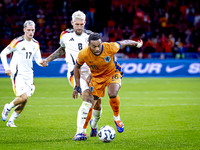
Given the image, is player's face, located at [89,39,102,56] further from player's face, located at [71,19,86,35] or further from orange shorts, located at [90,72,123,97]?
player's face, located at [71,19,86,35]

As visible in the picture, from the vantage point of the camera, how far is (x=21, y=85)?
699 cm

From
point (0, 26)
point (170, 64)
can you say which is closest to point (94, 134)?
point (170, 64)

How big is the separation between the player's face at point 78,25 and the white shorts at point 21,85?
1.67m

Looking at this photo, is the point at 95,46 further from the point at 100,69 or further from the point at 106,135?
the point at 106,135

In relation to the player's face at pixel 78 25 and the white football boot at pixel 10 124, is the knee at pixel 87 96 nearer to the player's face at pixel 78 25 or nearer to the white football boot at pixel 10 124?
the player's face at pixel 78 25

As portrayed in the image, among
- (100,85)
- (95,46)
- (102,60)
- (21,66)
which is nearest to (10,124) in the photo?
(21,66)

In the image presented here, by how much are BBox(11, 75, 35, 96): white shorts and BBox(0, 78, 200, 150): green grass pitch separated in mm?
727

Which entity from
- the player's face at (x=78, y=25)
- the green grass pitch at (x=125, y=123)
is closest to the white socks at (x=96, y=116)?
the green grass pitch at (x=125, y=123)

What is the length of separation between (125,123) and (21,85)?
2.40 metres

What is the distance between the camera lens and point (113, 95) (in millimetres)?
5406

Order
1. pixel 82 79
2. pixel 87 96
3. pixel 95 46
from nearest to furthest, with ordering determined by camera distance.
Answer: pixel 95 46 < pixel 87 96 < pixel 82 79

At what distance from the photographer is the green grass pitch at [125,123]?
5223mm

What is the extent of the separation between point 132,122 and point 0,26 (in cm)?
1661

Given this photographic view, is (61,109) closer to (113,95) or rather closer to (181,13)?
(113,95)
